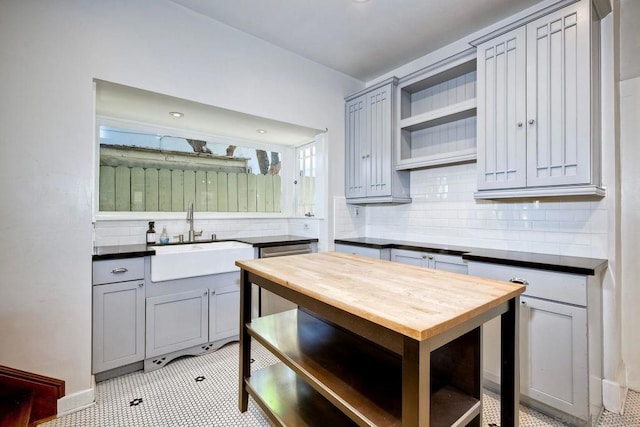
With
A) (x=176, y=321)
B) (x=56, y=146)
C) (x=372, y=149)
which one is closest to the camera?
(x=56, y=146)

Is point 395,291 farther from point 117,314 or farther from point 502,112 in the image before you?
point 117,314

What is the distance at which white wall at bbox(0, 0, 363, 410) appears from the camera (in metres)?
1.75

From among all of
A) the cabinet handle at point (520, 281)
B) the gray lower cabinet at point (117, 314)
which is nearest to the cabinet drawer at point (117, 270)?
the gray lower cabinet at point (117, 314)

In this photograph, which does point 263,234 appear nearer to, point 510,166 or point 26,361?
point 26,361

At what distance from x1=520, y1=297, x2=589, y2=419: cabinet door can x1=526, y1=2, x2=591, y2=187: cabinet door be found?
0.81 m

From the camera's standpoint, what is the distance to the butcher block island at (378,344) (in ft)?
2.99

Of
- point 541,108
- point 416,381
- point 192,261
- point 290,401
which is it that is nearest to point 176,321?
point 192,261

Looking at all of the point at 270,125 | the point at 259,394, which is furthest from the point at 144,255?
the point at 270,125

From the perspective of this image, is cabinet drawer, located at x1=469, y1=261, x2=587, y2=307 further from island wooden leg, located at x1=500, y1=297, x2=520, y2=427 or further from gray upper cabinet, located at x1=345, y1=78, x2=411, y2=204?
gray upper cabinet, located at x1=345, y1=78, x2=411, y2=204

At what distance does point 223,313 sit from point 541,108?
9.41 ft

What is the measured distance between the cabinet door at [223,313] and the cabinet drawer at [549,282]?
80.6 inches

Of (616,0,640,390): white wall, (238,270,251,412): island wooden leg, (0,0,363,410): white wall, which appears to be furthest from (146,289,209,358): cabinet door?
(616,0,640,390): white wall

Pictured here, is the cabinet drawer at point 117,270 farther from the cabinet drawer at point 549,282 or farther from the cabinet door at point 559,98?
the cabinet door at point 559,98

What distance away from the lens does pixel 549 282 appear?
1.77 meters
